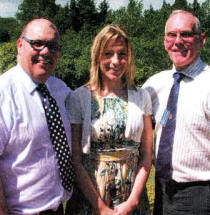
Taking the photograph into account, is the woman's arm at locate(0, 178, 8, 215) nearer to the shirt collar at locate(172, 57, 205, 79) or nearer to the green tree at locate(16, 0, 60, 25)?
the shirt collar at locate(172, 57, 205, 79)

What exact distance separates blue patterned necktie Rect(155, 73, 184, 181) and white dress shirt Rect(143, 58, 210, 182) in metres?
0.04

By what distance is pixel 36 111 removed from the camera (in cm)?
285

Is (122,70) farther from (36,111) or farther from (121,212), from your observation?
(121,212)

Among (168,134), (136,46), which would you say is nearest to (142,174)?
(168,134)

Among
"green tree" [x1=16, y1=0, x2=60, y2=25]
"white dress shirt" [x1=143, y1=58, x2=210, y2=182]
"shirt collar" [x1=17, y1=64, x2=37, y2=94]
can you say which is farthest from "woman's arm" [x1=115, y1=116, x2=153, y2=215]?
"green tree" [x1=16, y1=0, x2=60, y2=25]

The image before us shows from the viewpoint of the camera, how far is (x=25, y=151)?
273 cm

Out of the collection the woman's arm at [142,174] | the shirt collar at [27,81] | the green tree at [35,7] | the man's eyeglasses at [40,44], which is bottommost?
the woman's arm at [142,174]

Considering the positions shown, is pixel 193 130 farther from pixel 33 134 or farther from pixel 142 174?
pixel 33 134

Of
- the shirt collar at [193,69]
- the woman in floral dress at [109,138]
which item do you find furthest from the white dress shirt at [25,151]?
the shirt collar at [193,69]

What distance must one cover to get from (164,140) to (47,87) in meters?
1.38

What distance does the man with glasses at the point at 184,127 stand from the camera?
331cm

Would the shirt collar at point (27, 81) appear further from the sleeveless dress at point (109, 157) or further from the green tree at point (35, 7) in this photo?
the green tree at point (35, 7)

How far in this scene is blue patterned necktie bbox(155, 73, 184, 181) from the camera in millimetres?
3406

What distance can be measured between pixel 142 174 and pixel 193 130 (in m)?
0.70
